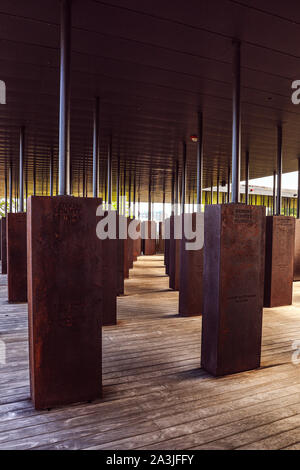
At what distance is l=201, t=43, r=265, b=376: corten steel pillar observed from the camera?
4.09 metres

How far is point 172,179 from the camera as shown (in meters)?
14.2

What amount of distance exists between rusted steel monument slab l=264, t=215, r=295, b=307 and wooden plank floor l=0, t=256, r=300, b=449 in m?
2.42

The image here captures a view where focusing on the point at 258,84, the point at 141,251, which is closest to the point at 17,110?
the point at 258,84

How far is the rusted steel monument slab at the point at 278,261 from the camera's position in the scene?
809 centimetres

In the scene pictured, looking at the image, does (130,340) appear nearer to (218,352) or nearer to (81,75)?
(218,352)

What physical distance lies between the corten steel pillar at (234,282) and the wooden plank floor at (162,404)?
0.83ft

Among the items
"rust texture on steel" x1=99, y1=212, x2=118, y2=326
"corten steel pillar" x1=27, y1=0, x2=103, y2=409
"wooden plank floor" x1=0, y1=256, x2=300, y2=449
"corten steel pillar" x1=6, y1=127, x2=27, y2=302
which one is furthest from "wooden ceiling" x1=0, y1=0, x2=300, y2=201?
"wooden plank floor" x1=0, y1=256, x2=300, y2=449

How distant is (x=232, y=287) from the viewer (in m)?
4.15

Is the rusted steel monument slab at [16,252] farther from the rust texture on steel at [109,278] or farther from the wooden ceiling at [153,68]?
the rust texture on steel at [109,278]

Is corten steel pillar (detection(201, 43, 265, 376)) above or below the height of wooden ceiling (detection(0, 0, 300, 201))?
below

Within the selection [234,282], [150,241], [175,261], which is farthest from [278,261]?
[150,241]

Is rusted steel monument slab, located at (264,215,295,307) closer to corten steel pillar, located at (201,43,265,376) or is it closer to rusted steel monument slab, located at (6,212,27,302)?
corten steel pillar, located at (201,43,265,376)

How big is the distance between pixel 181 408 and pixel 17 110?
5314 mm

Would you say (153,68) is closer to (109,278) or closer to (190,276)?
(109,278)
